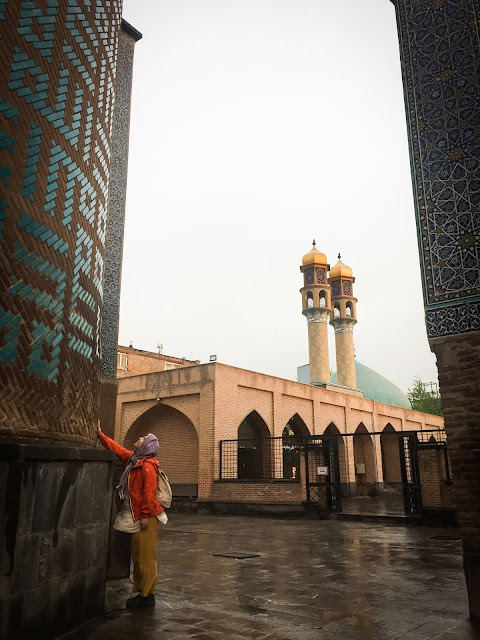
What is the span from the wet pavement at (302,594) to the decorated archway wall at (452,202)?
2.07 feet

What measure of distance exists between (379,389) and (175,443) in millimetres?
22020

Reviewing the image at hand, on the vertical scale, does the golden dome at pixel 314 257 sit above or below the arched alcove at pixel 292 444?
above

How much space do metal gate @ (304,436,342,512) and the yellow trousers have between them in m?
9.63

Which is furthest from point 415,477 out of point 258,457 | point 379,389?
point 379,389

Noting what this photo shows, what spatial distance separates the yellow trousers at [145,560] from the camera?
3.93 metres

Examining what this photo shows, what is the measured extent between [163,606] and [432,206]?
3.73 metres

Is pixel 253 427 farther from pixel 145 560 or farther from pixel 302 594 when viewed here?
pixel 145 560

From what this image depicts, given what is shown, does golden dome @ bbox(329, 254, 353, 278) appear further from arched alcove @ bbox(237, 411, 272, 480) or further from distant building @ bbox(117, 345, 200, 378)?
arched alcove @ bbox(237, 411, 272, 480)

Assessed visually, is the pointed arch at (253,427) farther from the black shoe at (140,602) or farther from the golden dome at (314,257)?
the black shoe at (140,602)

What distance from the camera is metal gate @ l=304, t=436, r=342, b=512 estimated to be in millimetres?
13156

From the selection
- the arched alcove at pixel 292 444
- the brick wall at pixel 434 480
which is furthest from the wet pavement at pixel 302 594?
the arched alcove at pixel 292 444

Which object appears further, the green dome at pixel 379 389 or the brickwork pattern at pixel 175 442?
the green dome at pixel 379 389

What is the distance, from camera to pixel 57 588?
3.15 meters

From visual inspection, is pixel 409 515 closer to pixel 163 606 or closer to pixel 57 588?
pixel 163 606
